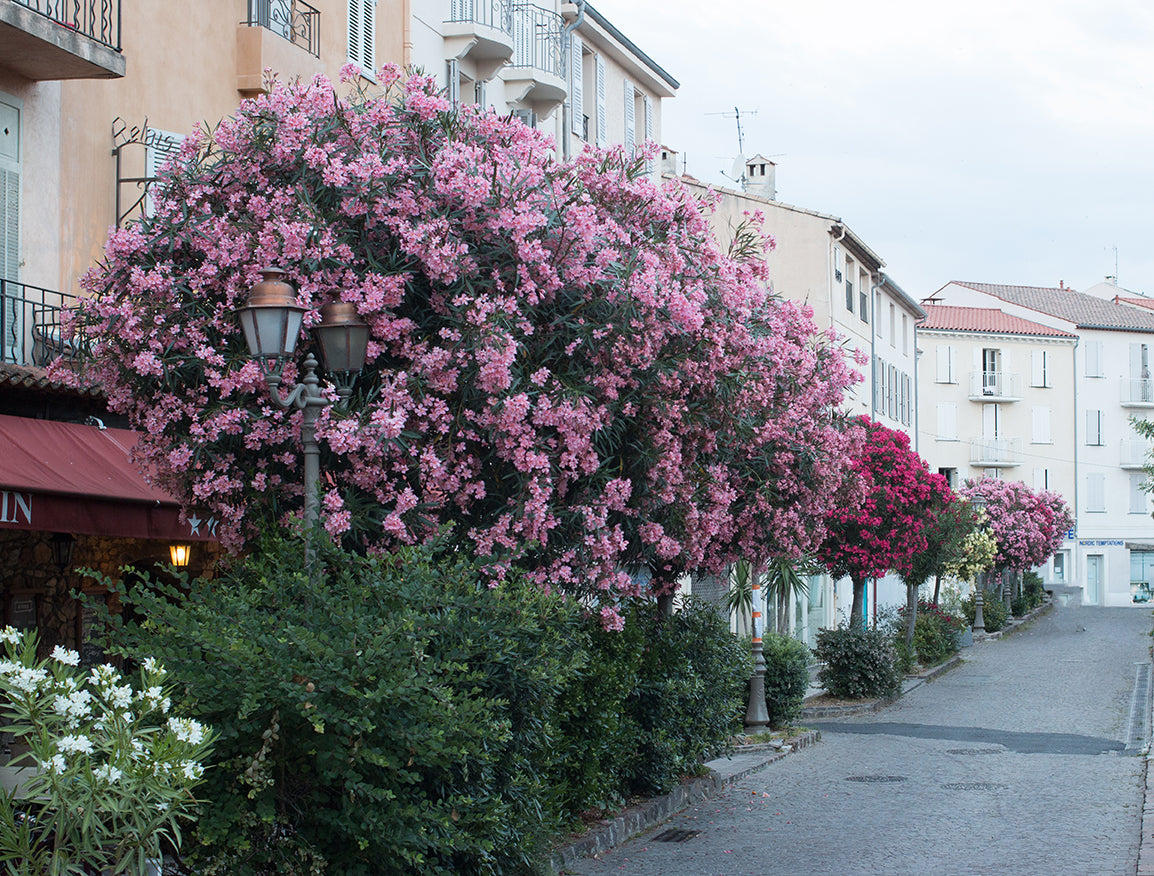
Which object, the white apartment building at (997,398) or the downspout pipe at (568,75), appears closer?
the downspout pipe at (568,75)

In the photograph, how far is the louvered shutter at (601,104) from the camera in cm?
2650

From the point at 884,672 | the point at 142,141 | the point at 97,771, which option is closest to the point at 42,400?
the point at 142,141

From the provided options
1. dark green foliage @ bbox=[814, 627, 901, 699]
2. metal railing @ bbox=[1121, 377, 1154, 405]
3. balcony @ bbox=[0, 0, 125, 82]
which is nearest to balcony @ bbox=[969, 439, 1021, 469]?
metal railing @ bbox=[1121, 377, 1154, 405]

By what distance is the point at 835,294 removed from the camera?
37.2 meters

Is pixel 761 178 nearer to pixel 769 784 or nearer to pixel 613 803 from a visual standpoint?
pixel 769 784

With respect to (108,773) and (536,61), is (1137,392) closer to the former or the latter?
(536,61)

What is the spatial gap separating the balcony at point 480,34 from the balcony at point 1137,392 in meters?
57.4

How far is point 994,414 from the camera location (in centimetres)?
6888

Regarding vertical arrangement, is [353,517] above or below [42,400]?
below

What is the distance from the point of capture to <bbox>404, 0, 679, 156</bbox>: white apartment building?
20.6 m

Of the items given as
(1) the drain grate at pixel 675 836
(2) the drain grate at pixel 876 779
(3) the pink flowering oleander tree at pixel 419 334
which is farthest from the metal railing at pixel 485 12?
(1) the drain grate at pixel 675 836

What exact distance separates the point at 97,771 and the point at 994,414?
67.8 metres

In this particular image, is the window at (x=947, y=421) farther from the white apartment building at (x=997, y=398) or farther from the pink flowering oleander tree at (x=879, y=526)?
the pink flowering oleander tree at (x=879, y=526)

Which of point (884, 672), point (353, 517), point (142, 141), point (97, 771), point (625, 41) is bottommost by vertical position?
point (884, 672)
